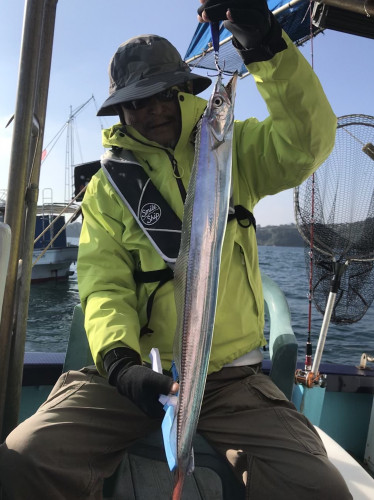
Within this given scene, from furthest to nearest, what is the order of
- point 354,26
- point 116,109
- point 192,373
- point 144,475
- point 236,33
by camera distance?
point 354,26 → point 144,475 → point 116,109 → point 236,33 → point 192,373

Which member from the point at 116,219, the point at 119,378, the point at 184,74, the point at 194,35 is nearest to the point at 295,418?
the point at 119,378

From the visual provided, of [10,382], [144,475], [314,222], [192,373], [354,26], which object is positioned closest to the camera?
[192,373]

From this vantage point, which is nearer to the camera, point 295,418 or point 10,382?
point 295,418

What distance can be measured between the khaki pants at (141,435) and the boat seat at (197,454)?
9 centimetres

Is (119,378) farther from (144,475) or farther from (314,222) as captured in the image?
(314,222)

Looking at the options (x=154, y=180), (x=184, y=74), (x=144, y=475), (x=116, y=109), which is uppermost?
(x=184, y=74)

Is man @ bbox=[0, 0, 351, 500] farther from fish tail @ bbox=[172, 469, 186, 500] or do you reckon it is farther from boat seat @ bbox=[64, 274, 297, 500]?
fish tail @ bbox=[172, 469, 186, 500]


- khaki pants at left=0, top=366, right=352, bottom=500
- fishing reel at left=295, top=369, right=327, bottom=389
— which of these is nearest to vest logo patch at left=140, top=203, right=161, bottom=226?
khaki pants at left=0, top=366, right=352, bottom=500

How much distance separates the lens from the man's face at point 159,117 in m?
2.61

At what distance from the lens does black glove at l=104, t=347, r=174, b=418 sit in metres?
1.90

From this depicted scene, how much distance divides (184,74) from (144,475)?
2.80 meters

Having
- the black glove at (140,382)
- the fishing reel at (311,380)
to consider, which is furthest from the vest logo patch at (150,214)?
the fishing reel at (311,380)

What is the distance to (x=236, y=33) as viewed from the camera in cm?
182

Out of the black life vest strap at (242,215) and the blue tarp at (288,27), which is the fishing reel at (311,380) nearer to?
the black life vest strap at (242,215)
